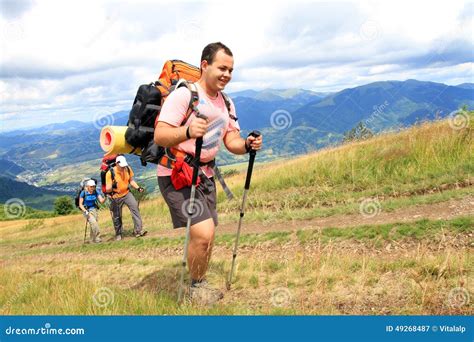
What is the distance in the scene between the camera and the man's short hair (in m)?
4.57

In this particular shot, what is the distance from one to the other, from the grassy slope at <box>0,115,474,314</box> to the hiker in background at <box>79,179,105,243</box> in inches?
34.1

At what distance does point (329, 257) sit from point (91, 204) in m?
11.3

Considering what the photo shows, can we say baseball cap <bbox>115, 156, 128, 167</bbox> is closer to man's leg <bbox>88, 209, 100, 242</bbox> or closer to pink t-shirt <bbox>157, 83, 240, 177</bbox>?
man's leg <bbox>88, 209, 100, 242</bbox>

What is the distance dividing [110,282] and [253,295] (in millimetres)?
3310

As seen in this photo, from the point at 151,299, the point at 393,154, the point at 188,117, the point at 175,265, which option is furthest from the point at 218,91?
the point at 393,154

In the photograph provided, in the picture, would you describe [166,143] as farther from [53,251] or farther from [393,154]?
[53,251]

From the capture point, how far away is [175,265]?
7305mm

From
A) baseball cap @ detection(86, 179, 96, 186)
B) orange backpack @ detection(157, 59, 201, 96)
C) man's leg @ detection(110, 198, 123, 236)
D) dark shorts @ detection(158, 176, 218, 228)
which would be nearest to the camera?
dark shorts @ detection(158, 176, 218, 228)

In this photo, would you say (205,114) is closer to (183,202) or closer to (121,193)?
(183,202)

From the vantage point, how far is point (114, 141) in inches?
197

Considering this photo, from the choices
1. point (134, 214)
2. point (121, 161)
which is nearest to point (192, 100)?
point (121, 161)

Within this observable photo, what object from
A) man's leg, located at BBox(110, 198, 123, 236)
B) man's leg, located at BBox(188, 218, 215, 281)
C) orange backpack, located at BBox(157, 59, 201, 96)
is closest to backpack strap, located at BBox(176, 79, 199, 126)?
orange backpack, located at BBox(157, 59, 201, 96)

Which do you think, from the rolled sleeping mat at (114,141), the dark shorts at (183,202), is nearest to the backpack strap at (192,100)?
the dark shorts at (183,202)

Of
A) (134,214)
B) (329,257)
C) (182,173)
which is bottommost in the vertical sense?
(134,214)
